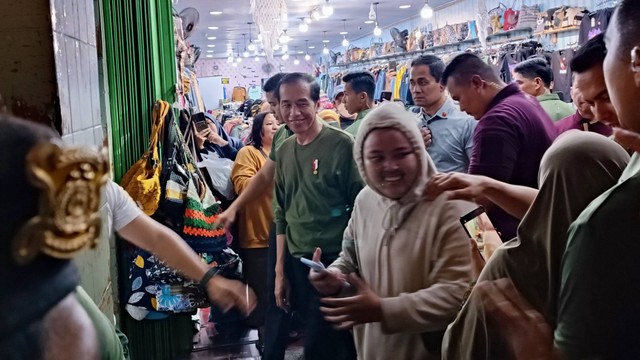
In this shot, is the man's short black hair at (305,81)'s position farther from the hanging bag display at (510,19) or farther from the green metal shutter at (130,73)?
the hanging bag display at (510,19)

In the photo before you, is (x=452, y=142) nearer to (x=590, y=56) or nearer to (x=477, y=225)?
(x=590, y=56)

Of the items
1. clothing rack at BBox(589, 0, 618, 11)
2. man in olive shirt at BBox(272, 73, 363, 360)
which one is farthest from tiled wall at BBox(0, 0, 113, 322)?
clothing rack at BBox(589, 0, 618, 11)

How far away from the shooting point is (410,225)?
1988 millimetres

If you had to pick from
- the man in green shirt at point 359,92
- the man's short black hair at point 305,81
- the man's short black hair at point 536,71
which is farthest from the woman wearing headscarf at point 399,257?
the man's short black hair at point 536,71

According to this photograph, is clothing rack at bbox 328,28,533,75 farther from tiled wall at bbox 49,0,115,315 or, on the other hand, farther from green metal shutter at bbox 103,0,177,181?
tiled wall at bbox 49,0,115,315

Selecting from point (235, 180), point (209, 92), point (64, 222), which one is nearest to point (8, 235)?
point (64, 222)

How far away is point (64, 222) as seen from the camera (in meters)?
0.82

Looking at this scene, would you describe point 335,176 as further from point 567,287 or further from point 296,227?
point 567,287

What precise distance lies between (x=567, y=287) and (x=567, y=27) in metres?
7.96

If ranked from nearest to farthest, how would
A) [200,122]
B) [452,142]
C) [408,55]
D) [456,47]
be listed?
[452,142], [200,122], [456,47], [408,55]

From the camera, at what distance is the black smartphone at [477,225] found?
6.37 feet

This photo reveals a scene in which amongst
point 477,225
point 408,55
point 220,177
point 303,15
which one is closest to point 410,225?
point 477,225

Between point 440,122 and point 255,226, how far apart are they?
129 cm

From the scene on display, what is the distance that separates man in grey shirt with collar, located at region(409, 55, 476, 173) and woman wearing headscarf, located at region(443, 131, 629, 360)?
7.48 ft
